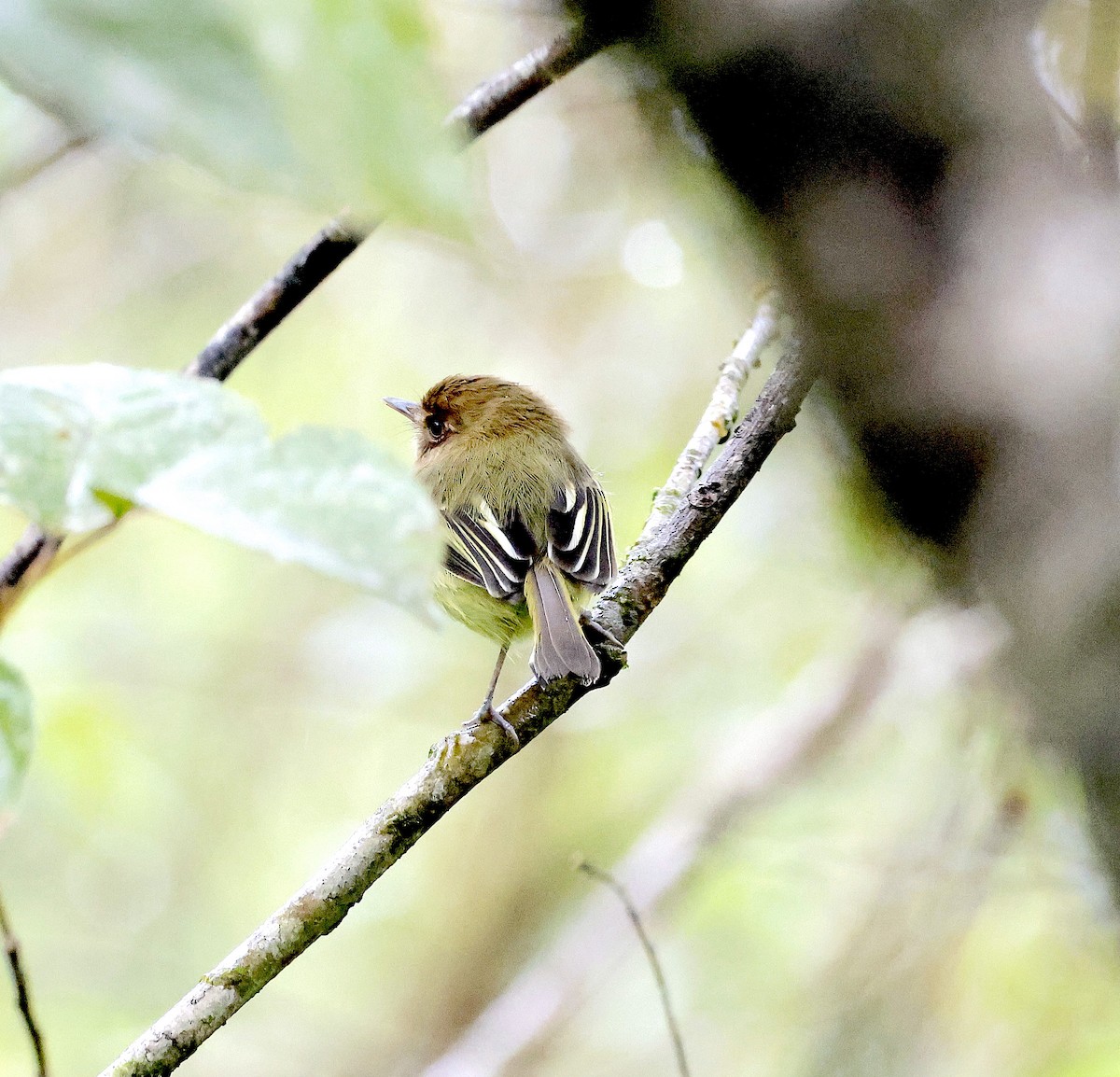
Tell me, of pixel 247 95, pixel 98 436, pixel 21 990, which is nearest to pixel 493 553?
pixel 21 990

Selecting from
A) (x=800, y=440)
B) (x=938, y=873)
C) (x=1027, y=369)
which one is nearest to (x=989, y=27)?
(x=1027, y=369)

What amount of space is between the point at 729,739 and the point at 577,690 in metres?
3.51

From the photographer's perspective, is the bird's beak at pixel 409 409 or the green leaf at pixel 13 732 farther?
the bird's beak at pixel 409 409

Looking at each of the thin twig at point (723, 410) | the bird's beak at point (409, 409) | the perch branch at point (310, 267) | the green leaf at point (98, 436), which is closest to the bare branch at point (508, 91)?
the perch branch at point (310, 267)

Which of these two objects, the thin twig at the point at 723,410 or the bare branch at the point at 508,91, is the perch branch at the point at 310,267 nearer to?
the bare branch at the point at 508,91

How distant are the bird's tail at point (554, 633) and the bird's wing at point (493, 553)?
0.05 metres

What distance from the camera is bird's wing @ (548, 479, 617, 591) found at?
3260 millimetres

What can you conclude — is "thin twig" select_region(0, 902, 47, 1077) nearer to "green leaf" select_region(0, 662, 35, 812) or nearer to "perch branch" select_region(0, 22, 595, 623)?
"green leaf" select_region(0, 662, 35, 812)

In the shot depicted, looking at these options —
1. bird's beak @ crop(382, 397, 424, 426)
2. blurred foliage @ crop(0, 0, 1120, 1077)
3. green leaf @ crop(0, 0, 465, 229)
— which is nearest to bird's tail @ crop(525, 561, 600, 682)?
blurred foliage @ crop(0, 0, 1120, 1077)

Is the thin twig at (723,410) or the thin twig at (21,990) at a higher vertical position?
the thin twig at (723,410)

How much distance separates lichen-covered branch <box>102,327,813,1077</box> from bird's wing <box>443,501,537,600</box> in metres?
0.66

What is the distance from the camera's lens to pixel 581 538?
11.2ft

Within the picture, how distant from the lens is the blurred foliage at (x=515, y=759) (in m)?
4.58

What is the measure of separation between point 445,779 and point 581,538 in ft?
4.55
